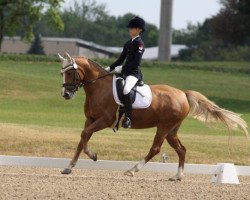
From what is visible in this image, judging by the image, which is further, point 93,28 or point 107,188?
point 93,28

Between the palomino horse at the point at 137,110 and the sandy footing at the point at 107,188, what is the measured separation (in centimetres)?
61

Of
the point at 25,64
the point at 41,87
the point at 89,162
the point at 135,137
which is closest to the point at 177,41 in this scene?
the point at 25,64

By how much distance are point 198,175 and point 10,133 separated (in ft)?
20.2

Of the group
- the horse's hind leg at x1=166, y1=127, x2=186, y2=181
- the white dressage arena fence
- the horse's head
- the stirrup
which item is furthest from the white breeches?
the white dressage arena fence

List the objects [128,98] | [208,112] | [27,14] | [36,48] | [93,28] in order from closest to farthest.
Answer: [128,98] < [208,112] < [27,14] < [36,48] < [93,28]

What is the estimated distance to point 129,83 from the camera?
569 inches

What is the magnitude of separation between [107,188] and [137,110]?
2.25 m

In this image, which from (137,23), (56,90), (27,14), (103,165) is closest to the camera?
(137,23)

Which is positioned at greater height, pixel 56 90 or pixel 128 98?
pixel 128 98

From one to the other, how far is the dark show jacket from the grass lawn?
287 centimetres

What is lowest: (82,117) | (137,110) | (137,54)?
(82,117)

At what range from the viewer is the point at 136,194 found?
12195 millimetres

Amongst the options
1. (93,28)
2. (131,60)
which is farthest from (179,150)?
(93,28)

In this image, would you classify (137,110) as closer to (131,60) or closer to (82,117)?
(131,60)
